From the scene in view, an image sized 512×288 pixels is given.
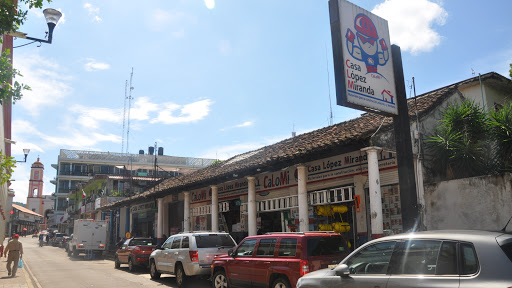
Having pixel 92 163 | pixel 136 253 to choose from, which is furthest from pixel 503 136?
pixel 92 163

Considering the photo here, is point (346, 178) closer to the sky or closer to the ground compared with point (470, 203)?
closer to the sky

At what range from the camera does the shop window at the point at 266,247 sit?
361 inches

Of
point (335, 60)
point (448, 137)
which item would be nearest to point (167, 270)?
point (335, 60)

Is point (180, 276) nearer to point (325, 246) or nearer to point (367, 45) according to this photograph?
point (325, 246)

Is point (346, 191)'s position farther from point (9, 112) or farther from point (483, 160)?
point (9, 112)

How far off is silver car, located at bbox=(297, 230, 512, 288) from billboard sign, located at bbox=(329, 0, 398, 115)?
4506 mm

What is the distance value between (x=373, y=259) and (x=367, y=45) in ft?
20.1

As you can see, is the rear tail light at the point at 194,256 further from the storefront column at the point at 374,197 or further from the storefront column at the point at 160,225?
the storefront column at the point at 160,225

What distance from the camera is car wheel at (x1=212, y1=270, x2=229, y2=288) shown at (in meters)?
10.5

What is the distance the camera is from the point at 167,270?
1355 cm

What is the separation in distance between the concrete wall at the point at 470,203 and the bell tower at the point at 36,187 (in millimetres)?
107408

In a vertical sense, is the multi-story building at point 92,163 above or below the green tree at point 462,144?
above

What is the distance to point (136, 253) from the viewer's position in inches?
707

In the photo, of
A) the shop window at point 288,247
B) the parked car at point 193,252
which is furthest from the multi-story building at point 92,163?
the shop window at point 288,247
